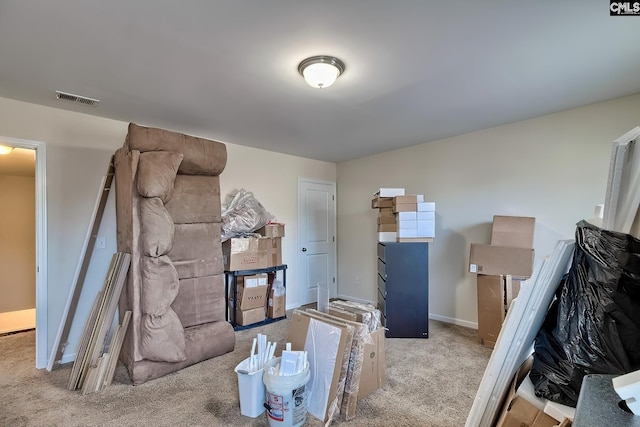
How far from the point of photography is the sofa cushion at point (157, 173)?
2.59 metres

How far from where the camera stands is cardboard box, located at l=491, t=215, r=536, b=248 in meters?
3.32

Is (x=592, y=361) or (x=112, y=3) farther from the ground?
(x=112, y=3)

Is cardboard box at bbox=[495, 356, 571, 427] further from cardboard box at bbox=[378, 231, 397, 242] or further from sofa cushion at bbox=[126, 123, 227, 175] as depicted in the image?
sofa cushion at bbox=[126, 123, 227, 175]

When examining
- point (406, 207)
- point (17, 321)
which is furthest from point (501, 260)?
point (17, 321)

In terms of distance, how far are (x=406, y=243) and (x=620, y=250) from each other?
106 inches

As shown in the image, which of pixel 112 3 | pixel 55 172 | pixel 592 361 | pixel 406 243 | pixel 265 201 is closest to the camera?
pixel 592 361

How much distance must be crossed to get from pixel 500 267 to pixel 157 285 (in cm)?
344

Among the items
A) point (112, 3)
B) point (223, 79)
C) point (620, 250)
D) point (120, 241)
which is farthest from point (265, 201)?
point (620, 250)

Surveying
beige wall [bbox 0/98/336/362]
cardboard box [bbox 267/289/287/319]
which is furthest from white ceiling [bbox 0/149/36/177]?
cardboard box [bbox 267/289/287/319]

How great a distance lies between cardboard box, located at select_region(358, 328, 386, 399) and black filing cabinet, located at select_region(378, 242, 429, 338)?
3.97 feet

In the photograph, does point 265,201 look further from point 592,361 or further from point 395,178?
point 592,361

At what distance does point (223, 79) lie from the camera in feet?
8.03

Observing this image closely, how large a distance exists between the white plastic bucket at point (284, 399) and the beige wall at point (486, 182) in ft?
9.30

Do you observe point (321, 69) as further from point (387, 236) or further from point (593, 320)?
point (387, 236)
